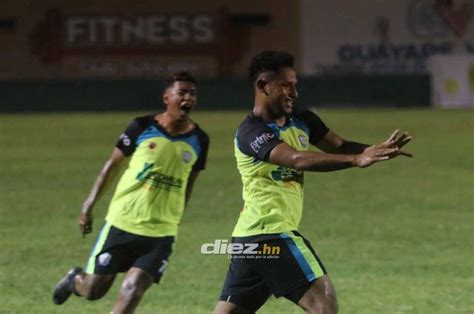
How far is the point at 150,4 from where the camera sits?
158 ft

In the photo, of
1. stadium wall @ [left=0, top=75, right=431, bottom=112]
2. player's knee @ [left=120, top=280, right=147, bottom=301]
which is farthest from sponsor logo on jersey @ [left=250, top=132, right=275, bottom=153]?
stadium wall @ [left=0, top=75, right=431, bottom=112]

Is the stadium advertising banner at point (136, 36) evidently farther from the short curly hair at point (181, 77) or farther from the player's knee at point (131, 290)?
the player's knee at point (131, 290)

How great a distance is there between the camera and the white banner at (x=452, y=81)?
Result: 1628 inches

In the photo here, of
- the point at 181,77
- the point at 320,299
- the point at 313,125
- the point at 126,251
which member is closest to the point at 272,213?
the point at 320,299

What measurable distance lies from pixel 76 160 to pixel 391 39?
83.1 ft

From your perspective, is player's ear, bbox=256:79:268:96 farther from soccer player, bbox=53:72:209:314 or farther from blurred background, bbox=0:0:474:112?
blurred background, bbox=0:0:474:112

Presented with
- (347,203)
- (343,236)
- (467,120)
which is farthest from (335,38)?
(343,236)

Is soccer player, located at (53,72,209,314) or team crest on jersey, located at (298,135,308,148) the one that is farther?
soccer player, located at (53,72,209,314)

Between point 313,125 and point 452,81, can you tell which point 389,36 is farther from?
point 313,125

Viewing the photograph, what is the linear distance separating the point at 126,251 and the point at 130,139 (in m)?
0.85

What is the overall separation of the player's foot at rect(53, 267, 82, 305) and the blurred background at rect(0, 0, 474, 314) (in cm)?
87

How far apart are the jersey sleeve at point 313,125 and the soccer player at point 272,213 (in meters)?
0.15

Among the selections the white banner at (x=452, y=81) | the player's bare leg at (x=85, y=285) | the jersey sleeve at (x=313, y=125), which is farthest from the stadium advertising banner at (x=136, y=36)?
the jersey sleeve at (x=313, y=125)

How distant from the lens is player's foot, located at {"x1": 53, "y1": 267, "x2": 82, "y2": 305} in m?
9.16
